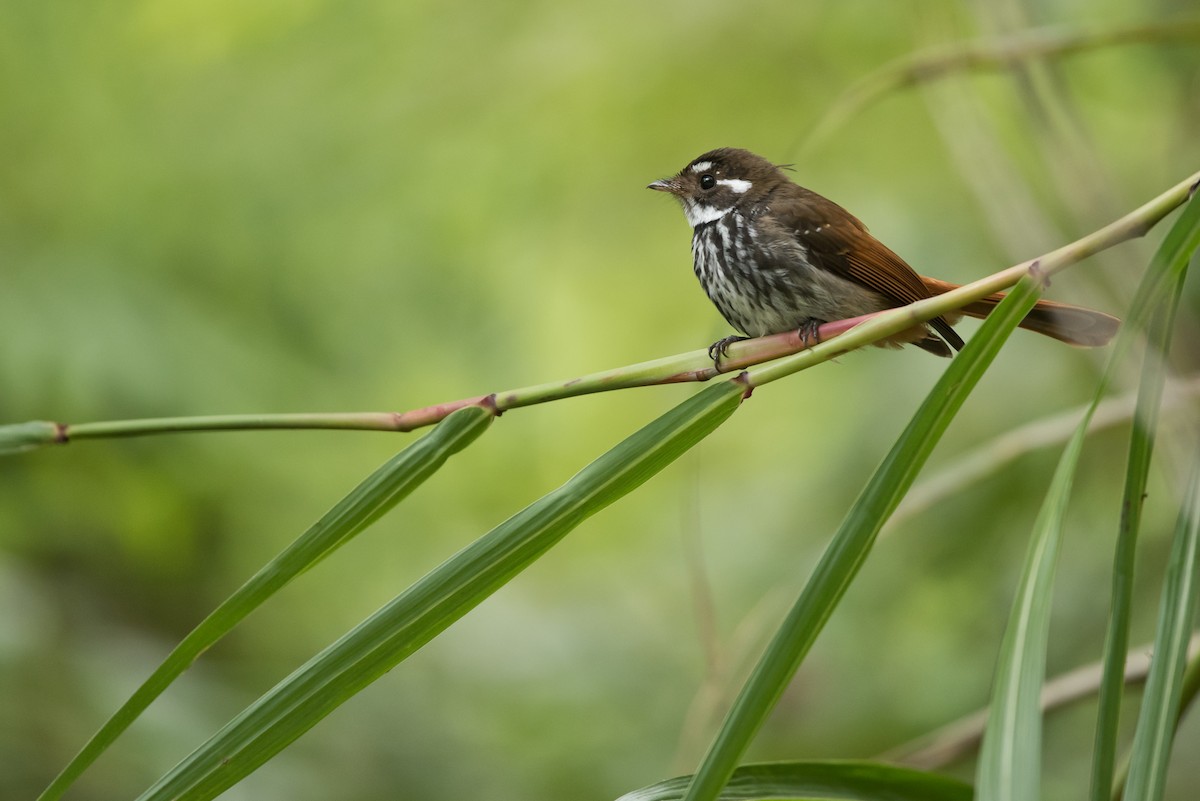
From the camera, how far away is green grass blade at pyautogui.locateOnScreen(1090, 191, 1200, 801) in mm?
1034

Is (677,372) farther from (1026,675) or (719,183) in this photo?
(719,183)

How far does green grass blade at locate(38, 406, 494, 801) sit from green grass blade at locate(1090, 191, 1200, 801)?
0.65 meters

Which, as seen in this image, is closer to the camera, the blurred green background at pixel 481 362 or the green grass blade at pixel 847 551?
the green grass blade at pixel 847 551

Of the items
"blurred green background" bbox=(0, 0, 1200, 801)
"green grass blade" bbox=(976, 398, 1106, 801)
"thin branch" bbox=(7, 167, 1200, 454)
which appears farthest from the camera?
"blurred green background" bbox=(0, 0, 1200, 801)

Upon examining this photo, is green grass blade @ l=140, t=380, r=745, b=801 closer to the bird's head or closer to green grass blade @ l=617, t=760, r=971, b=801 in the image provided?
green grass blade @ l=617, t=760, r=971, b=801

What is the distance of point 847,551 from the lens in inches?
41.1

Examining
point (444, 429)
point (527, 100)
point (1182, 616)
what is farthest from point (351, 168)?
point (1182, 616)

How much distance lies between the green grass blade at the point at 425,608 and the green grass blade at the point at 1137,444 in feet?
1.32

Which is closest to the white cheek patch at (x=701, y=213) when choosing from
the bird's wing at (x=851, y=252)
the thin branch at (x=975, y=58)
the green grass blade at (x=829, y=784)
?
the bird's wing at (x=851, y=252)

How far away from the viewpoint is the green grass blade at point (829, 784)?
134cm

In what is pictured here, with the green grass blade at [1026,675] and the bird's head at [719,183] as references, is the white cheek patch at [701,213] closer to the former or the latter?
the bird's head at [719,183]

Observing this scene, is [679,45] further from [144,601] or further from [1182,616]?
[1182,616]

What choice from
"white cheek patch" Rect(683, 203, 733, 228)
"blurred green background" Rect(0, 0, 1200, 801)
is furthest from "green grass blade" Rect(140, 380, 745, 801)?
"blurred green background" Rect(0, 0, 1200, 801)

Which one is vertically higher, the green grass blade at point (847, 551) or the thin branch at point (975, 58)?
the thin branch at point (975, 58)
